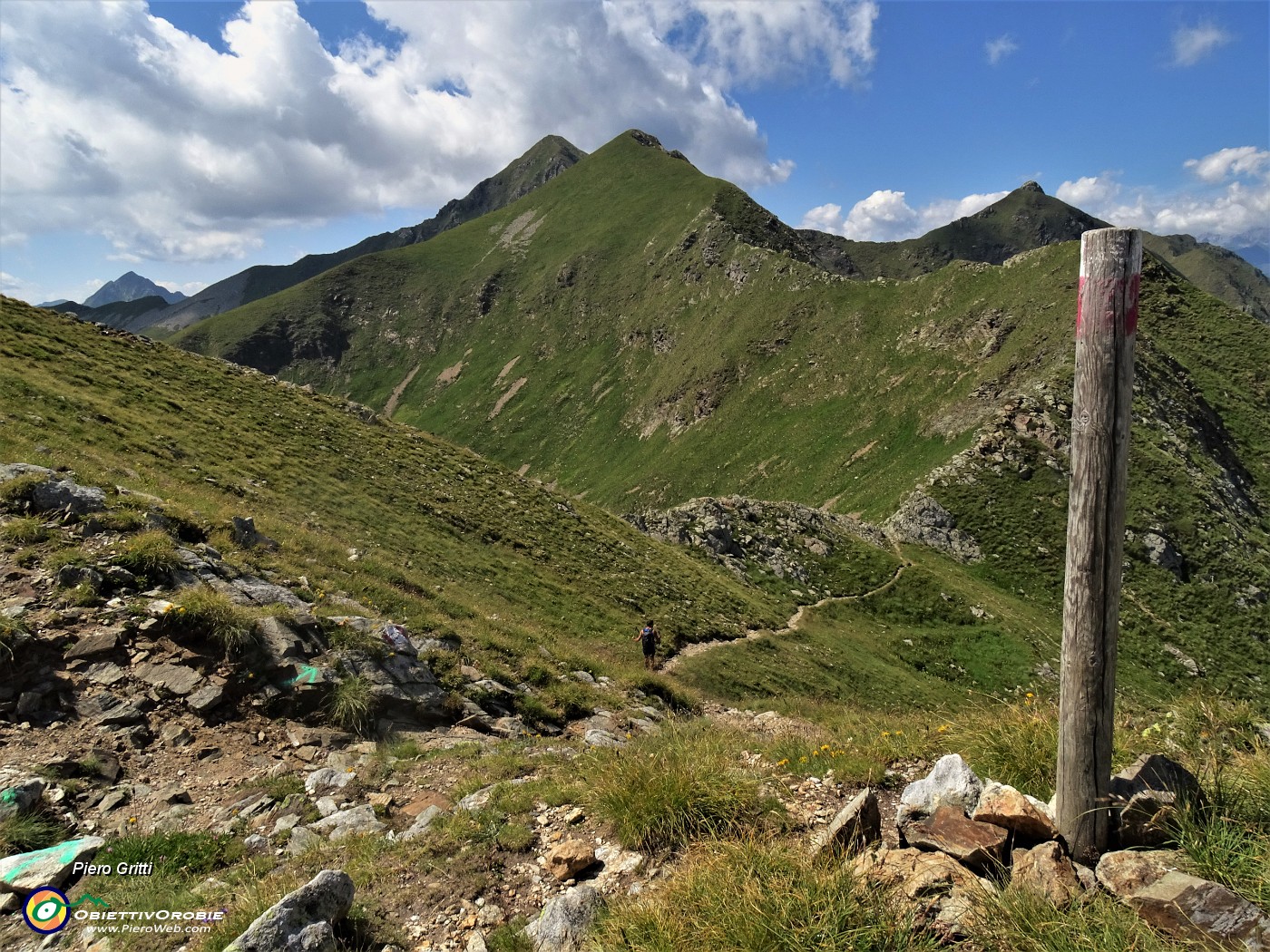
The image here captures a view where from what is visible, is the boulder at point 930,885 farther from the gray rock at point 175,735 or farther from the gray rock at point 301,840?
the gray rock at point 175,735

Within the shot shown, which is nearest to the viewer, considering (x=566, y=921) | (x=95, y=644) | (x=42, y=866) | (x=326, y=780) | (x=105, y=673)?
(x=566, y=921)

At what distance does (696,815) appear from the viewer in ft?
22.4

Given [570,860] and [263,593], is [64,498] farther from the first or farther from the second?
[570,860]

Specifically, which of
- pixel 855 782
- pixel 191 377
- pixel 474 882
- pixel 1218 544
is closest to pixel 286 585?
pixel 474 882

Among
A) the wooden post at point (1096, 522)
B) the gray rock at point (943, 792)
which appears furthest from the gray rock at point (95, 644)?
the wooden post at point (1096, 522)

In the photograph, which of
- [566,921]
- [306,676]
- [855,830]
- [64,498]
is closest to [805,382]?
[306,676]

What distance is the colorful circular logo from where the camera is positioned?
612cm

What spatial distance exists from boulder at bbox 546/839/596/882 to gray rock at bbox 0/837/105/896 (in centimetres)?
530

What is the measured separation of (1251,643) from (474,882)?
161 ft

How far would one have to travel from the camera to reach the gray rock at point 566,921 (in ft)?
18.2

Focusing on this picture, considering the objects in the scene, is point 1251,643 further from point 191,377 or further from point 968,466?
point 191,377

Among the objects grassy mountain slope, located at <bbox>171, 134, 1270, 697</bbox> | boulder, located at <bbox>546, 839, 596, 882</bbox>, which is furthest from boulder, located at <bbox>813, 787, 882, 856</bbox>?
grassy mountain slope, located at <bbox>171, 134, 1270, 697</bbox>

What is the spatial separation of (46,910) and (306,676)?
490cm

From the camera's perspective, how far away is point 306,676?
1114 cm
